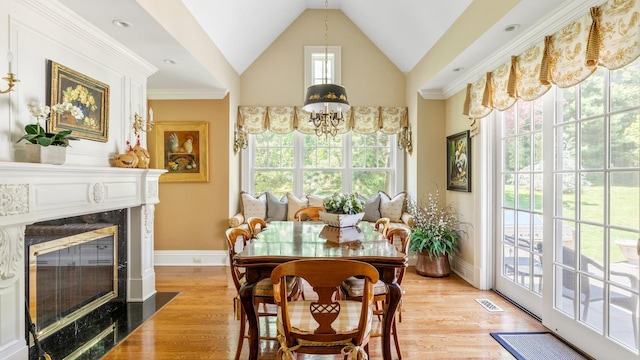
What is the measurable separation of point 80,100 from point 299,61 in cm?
329

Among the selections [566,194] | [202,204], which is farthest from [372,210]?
[566,194]

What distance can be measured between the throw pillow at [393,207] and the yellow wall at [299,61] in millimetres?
1485

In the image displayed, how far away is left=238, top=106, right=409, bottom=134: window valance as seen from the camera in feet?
16.8

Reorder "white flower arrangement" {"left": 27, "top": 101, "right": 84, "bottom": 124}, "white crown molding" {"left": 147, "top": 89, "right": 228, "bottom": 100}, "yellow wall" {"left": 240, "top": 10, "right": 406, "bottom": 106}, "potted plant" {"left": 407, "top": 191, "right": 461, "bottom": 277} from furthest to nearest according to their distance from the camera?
"yellow wall" {"left": 240, "top": 10, "right": 406, "bottom": 106} < "white crown molding" {"left": 147, "top": 89, "right": 228, "bottom": 100} < "potted plant" {"left": 407, "top": 191, "right": 461, "bottom": 277} < "white flower arrangement" {"left": 27, "top": 101, "right": 84, "bottom": 124}

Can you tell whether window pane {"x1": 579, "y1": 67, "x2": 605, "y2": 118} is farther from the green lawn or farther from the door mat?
the door mat

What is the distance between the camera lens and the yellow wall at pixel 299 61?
5199 mm

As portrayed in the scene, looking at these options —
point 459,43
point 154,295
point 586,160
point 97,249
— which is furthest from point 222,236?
point 586,160

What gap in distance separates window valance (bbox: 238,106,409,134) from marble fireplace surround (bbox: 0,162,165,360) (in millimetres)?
2272

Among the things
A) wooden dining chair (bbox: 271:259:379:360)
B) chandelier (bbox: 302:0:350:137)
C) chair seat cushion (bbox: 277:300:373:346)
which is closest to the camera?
wooden dining chair (bbox: 271:259:379:360)

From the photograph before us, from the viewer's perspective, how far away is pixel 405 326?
280 cm

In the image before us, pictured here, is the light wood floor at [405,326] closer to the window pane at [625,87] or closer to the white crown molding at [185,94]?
the window pane at [625,87]

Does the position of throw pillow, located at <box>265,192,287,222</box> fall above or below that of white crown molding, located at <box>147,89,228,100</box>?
below

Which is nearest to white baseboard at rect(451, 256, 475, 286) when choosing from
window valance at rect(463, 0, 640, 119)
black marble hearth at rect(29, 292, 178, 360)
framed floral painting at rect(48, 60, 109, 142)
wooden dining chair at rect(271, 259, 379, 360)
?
window valance at rect(463, 0, 640, 119)

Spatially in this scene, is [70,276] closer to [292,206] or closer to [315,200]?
[292,206]
